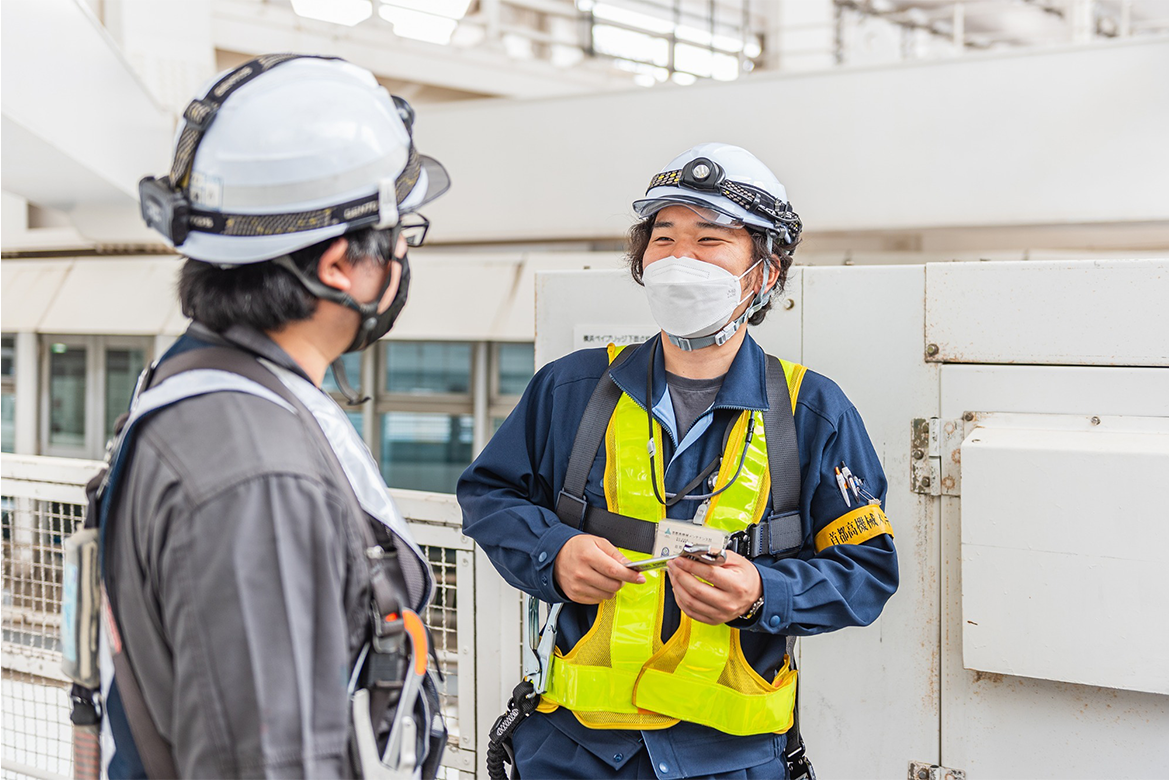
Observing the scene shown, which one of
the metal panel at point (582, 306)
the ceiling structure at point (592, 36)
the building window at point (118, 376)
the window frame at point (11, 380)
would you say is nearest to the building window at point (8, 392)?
the window frame at point (11, 380)

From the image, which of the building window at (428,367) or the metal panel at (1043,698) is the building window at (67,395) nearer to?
the building window at (428,367)

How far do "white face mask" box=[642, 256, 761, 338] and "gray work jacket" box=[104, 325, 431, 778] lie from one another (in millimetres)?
910

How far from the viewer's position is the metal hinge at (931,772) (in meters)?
2.04

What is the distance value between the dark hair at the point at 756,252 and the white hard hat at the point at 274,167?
35.4 inches

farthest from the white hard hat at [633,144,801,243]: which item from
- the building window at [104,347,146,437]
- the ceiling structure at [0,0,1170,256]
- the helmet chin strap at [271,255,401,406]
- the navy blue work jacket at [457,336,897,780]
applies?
the building window at [104,347,146,437]

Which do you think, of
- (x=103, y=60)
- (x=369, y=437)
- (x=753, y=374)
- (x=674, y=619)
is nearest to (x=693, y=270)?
(x=753, y=374)

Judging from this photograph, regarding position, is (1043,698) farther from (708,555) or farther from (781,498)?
(708,555)

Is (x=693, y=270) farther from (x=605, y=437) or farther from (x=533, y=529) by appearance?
(x=533, y=529)

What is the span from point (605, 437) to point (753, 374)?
32 centimetres

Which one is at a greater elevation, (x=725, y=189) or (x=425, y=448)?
(x=725, y=189)

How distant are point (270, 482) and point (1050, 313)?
5.83ft

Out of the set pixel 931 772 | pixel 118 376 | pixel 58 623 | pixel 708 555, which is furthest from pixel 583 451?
pixel 118 376

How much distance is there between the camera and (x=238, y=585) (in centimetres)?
83

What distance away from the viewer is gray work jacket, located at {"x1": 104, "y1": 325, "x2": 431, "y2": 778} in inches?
32.8
